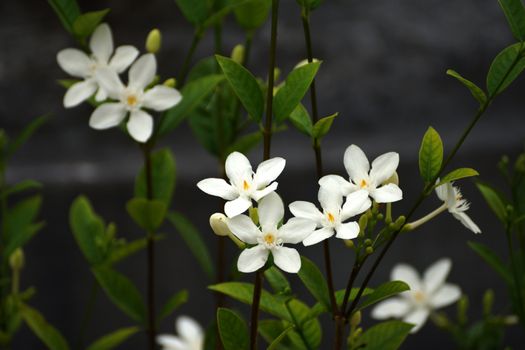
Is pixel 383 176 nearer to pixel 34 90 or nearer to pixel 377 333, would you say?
pixel 377 333

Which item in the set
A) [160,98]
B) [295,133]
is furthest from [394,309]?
[295,133]

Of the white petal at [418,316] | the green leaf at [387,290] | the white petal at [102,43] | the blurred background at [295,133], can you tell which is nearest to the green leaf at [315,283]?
the green leaf at [387,290]

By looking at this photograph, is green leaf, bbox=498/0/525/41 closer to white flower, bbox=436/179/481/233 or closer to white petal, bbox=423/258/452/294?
white flower, bbox=436/179/481/233

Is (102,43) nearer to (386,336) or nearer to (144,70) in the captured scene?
(144,70)

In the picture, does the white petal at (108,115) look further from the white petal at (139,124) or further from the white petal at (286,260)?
the white petal at (286,260)

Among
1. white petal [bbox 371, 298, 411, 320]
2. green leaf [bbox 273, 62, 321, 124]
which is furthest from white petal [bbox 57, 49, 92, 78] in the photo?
white petal [bbox 371, 298, 411, 320]

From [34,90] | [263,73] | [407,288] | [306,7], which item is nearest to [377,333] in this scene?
[407,288]
